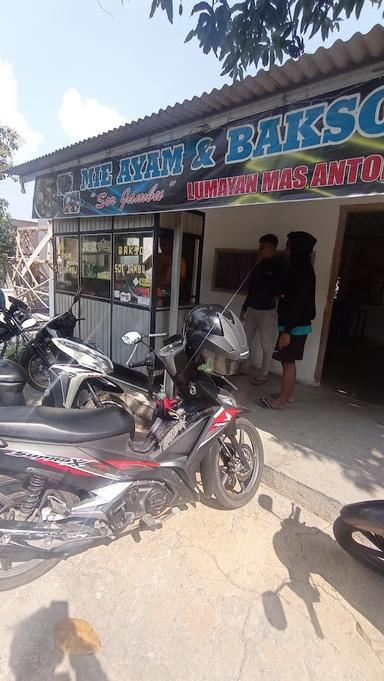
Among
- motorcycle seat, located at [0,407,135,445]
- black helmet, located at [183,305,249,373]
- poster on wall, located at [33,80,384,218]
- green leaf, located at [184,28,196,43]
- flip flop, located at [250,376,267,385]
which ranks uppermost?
green leaf, located at [184,28,196,43]

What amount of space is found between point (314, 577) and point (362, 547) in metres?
0.33

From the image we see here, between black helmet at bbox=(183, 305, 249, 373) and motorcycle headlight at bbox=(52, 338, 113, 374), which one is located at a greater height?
black helmet at bbox=(183, 305, 249, 373)

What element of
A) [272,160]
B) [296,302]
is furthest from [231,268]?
[272,160]

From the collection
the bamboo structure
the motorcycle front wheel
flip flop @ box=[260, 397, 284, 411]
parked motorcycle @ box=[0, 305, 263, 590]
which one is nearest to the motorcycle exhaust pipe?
parked motorcycle @ box=[0, 305, 263, 590]

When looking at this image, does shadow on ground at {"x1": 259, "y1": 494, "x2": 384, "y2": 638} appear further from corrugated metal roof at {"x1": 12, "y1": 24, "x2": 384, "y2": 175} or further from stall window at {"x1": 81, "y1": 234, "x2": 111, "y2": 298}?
stall window at {"x1": 81, "y1": 234, "x2": 111, "y2": 298}

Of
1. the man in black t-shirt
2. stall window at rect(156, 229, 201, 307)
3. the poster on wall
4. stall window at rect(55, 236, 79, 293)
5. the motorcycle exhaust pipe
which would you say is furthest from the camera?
stall window at rect(55, 236, 79, 293)

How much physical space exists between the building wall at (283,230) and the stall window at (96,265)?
1.53 m

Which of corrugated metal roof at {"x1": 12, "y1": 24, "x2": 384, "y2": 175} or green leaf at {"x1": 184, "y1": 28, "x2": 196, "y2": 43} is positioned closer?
corrugated metal roof at {"x1": 12, "y1": 24, "x2": 384, "y2": 175}

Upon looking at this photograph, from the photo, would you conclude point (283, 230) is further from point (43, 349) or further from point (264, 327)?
point (43, 349)

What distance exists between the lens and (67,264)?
20.4ft

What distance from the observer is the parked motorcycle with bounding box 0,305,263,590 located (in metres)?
1.71

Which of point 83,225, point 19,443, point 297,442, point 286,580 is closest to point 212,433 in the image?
point 286,580

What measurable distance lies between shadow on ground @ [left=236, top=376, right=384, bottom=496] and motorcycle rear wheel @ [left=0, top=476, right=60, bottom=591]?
1.89 m

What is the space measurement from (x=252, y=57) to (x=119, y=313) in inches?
131
